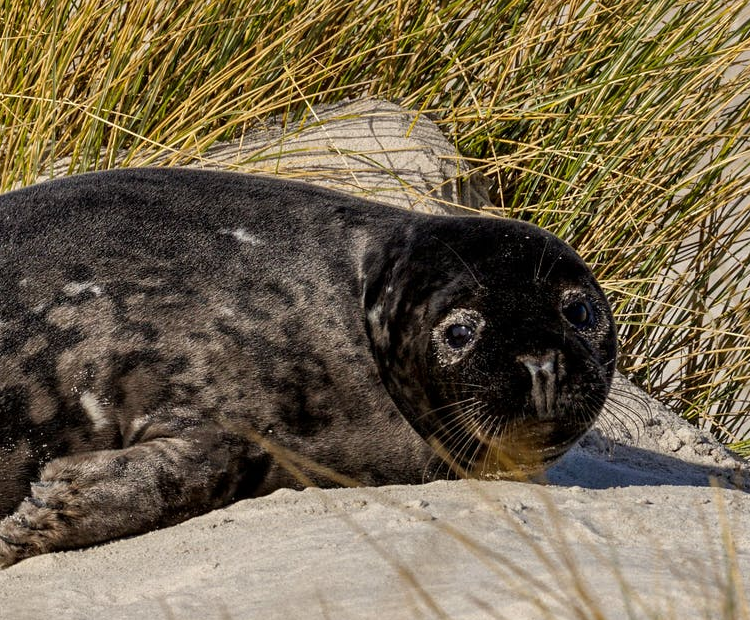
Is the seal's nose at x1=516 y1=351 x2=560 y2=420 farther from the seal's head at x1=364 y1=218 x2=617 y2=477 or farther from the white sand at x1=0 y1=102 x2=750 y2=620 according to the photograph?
the white sand at x1=0 y1=102 x2=750 y2=620

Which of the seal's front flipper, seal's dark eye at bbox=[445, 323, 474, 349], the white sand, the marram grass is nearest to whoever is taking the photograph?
the white sand

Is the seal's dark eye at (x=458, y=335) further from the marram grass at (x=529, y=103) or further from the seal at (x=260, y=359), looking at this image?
the marram grass at (x=529, y=103)

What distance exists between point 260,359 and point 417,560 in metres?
0.92

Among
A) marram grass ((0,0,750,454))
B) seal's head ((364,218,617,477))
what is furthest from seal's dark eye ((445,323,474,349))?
marram grass ((0,0,750,454))

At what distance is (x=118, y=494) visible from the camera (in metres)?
2.95

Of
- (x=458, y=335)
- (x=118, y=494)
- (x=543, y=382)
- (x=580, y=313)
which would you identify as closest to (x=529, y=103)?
(x=580, y=313)

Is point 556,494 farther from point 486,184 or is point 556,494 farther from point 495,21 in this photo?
point 495,21

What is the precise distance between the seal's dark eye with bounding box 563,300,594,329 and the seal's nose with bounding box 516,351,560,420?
0.21m

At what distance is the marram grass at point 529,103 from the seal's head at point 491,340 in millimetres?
2029

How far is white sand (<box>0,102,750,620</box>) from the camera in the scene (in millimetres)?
2168

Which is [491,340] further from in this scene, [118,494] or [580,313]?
[118,494]

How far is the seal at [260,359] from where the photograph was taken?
2.99m

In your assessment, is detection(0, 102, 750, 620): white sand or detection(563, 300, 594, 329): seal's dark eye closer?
detection(0, 102, 750, 620): white sand

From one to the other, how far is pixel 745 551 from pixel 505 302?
2.76 feet
